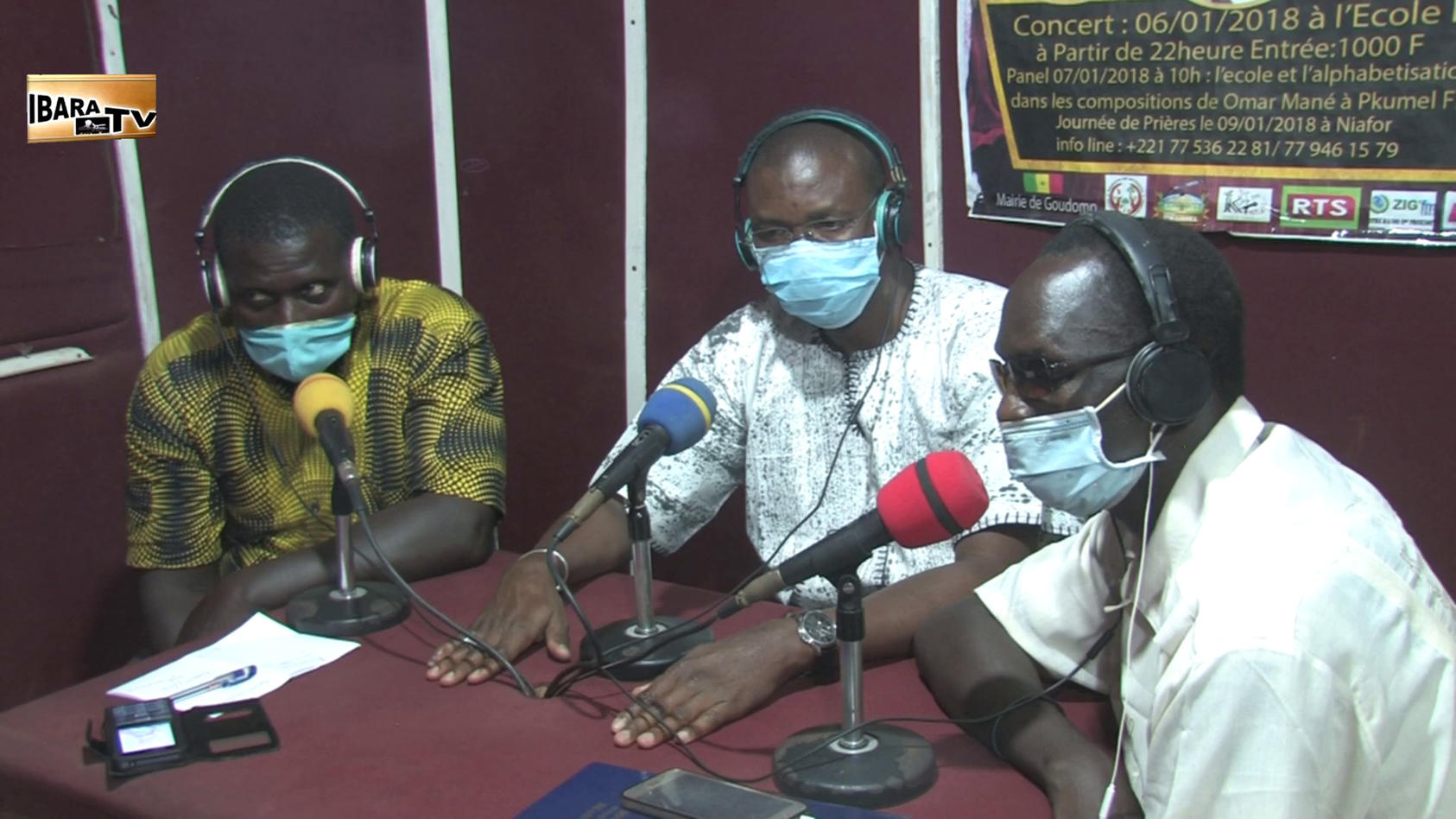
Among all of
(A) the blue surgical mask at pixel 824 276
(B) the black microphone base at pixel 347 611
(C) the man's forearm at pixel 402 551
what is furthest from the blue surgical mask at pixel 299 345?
(A) the blue surgical mask at pixel 824 276

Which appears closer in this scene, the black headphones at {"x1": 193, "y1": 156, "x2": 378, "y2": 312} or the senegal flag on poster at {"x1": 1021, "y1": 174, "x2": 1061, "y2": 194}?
the black headphones at {"x1": 193, "y1": 156, "x2": 378, "y2": 312}

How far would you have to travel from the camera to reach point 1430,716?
47.8 inches

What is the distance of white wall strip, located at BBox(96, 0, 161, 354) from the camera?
8.95 feet

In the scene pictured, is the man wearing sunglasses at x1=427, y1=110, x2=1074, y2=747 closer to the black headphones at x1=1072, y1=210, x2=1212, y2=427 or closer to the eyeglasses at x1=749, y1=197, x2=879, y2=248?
the eyeglasses at x1=749, y1=197, x2=879, y2=248

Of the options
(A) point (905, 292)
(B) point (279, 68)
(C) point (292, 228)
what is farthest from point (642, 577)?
(B) point (279, 68)

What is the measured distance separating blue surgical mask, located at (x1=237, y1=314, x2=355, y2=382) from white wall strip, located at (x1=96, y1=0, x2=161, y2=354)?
70cm

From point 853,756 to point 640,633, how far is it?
484 millimetres

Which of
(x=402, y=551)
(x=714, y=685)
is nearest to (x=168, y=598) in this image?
(x=402, y=551)

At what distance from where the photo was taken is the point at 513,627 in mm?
1932

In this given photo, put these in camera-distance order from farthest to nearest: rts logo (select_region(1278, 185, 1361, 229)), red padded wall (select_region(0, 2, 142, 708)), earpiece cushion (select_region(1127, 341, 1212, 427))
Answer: red padded wall (select_region(0, 2, 142, 708))
rts logo (select_region(1278, 185, 1361, 229))
earpiece cushion (select_region(1127, 341, 1212, 427))

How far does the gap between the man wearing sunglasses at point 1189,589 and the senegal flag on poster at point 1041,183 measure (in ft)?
3.78

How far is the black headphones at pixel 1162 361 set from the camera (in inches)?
51.9

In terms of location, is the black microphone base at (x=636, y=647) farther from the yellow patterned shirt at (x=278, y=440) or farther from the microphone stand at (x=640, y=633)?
the yellow patterned shirt at (x=278, y=440)

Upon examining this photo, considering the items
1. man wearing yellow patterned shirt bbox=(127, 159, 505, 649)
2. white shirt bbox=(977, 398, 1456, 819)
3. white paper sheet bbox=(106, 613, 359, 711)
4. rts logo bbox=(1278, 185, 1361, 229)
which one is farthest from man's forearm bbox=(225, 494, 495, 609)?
rts logo bbox=(1278, 185, 1361, 229)
